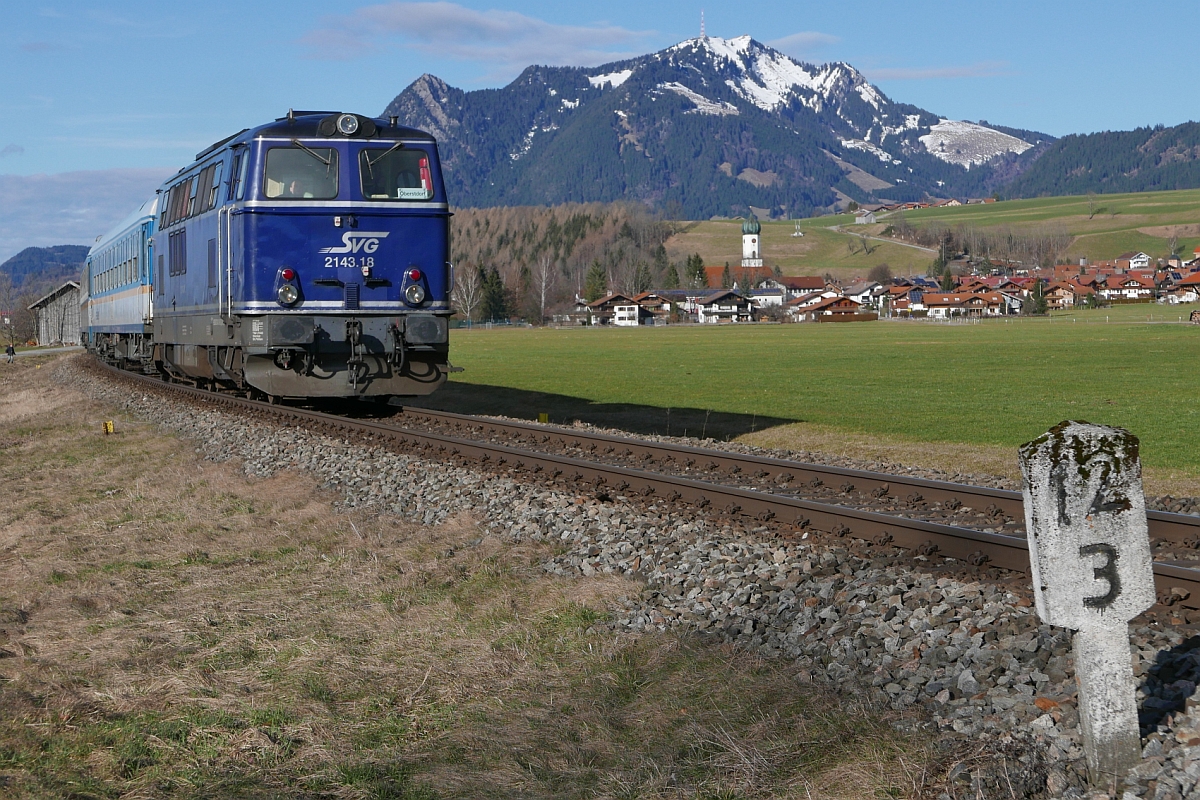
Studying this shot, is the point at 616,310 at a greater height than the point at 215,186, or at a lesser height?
greater

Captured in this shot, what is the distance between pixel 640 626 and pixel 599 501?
12.0ft

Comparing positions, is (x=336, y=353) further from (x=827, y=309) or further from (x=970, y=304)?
(x=970, y=304)

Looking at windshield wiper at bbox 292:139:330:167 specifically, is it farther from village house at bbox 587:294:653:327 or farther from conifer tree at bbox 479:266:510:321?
conifer tree at bbox 479:266:510:321

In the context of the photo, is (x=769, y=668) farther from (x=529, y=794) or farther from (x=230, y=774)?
(x=230, y=774)

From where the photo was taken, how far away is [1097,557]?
4.72m

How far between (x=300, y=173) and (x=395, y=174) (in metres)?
1.42

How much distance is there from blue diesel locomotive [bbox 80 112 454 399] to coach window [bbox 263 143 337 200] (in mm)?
15

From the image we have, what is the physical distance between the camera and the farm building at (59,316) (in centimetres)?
9112

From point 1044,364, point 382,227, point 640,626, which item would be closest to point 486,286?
point 1044,364

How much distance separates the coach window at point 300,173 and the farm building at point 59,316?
76393mm

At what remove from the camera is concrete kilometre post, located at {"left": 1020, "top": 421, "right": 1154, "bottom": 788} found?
15.3ft

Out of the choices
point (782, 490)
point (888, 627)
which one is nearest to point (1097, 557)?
point (888, 627)

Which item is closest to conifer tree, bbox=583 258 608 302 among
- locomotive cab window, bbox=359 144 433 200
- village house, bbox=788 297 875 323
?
village house, bbox=788 297 875 323

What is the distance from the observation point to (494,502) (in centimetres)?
1137
